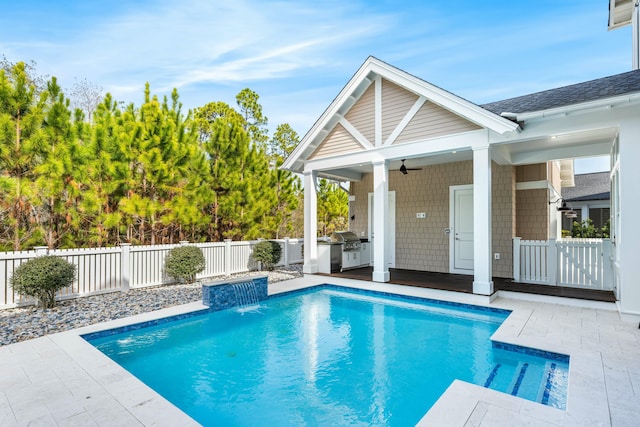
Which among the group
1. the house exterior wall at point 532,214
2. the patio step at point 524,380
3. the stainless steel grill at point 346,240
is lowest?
the patio step at point 524,380

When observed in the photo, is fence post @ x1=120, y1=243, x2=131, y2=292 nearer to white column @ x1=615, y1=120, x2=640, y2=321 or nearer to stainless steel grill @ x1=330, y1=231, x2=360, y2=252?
stainless steel grill @ x1=330, y1=231, x2=360, y2=252

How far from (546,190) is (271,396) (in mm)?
8222

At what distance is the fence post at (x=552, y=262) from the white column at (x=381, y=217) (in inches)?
140

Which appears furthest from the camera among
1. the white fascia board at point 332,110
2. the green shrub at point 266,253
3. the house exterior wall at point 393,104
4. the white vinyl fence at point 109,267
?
the green shrub at point 266,253

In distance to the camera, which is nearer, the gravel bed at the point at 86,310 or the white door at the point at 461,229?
the gravel bed at the point at 86,310

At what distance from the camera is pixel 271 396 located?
10.9ft

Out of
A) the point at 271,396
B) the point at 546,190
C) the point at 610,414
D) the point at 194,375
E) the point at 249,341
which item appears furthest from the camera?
the point at 546,190

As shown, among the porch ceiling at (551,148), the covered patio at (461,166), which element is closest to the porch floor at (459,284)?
the covered patio at (461,166)

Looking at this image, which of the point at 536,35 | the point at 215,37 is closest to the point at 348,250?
the point at 215,37

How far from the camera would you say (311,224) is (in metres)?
9.10

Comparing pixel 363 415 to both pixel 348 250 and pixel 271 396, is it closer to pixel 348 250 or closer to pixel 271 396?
pixel 271 396

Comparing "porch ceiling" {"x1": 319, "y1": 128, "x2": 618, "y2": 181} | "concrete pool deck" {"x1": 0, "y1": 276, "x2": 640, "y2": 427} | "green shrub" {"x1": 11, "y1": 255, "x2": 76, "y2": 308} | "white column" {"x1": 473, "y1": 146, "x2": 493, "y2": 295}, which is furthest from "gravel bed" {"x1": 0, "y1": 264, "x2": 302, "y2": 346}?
"white column" {"x1": 473, "y1": 146, "x2": 493, "y2": 295}

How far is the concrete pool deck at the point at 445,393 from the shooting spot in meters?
2.58

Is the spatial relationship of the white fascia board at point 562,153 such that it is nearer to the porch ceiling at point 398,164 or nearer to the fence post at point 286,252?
the porch ceiling at point 398,164
